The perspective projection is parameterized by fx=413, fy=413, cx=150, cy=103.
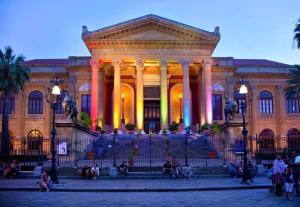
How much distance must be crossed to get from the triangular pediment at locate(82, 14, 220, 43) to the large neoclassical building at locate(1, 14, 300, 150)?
0.10 m

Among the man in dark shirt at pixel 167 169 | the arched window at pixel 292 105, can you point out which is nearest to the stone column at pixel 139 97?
the man in dark shirt at pixel 167 169

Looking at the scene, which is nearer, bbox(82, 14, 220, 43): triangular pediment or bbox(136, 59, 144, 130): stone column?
bbox(136, 59, 144, 130): stone column

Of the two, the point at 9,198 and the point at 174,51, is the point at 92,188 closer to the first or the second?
the point at 9,198

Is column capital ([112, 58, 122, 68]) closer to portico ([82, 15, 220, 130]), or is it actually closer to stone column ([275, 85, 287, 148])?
portico ([82, 15, 220, 130])

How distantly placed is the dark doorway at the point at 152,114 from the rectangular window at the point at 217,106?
642 centimetres

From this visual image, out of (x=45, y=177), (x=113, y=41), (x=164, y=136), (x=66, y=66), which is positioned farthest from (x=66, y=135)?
(x=66, y=66)

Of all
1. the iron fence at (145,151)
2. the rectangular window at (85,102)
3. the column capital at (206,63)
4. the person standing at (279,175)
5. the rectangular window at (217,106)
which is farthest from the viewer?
the rectangular window at (217,106)

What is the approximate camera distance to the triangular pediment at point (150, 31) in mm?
41375

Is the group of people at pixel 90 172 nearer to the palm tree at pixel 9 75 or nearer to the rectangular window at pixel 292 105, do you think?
the palm tree at pixel 9 75

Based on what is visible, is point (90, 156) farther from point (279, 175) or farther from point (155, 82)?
point (155, 82)

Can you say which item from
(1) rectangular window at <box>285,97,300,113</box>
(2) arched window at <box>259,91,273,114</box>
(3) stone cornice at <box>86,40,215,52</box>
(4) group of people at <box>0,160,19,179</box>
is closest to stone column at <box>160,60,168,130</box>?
(3) stone cornice at <box>86,40,215,52</box>

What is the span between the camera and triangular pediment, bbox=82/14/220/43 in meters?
41.4

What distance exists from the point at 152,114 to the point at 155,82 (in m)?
3.70

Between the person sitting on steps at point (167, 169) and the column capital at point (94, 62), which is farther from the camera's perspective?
the column capital at point (94, 62)
